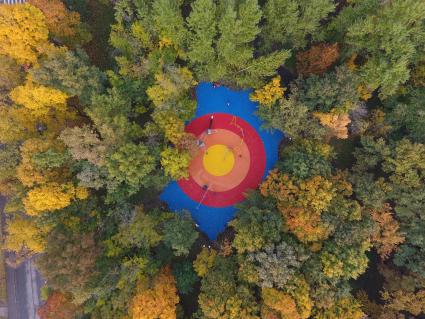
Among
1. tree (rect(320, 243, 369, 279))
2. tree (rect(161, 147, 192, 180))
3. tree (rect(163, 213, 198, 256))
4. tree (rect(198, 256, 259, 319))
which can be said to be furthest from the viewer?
tree (rect(161, 147, 192, 180))

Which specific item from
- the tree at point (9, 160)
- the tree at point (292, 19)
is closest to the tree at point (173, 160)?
the tree at point (292, 19)

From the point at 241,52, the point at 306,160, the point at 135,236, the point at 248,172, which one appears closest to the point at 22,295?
the point at 135,236

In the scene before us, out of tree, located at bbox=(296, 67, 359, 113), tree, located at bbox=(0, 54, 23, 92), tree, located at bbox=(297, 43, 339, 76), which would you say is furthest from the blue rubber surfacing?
tree, located at bbox=(0, 54, 23, 92)

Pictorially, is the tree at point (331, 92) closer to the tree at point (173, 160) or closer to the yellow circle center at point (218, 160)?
the yellow circle center at point (218, 160)

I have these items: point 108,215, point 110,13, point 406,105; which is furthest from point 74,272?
point 406,105

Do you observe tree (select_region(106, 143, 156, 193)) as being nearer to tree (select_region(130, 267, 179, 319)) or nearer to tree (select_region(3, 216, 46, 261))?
tree (select_region(3, 216, 46, 261))

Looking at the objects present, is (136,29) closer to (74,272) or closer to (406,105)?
(74,272)

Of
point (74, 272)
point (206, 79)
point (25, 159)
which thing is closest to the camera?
point (74, 272)

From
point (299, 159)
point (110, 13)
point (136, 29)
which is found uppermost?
point (110, 13)
